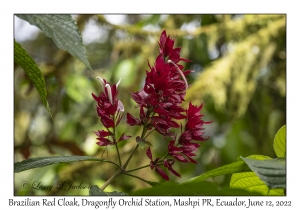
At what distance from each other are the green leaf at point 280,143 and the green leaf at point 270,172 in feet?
0.31

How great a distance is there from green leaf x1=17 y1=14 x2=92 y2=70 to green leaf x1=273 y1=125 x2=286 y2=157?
0.29 metres


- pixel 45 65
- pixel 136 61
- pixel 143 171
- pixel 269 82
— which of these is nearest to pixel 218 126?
pixel 269 82

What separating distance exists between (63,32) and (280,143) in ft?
1.12

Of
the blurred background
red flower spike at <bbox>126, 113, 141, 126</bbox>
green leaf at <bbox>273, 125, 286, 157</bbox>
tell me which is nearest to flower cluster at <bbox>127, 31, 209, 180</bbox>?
red flower spike at <bbox>126, 113, 141, 126</bbox>

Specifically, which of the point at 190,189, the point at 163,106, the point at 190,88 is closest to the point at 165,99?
the point at 163,106

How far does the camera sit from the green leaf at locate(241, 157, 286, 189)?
0.43 m

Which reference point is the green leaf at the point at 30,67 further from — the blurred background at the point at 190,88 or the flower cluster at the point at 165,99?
the blurred background at the point at 190,88

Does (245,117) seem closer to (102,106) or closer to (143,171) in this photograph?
(143,171)

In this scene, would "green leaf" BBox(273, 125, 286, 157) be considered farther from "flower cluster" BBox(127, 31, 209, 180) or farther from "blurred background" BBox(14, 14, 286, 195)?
"blurred background" BBox(14, 14, 286, 195)

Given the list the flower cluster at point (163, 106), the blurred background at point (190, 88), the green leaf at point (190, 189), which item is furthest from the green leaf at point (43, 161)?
the blurred background at point (190, 88)

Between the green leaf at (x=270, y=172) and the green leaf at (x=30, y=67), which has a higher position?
the green leaf at (x=30, y=67)

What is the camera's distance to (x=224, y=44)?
217 cm

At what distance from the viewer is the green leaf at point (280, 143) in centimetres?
55

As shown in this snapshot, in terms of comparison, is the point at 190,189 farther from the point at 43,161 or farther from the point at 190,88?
the point at 190,88
